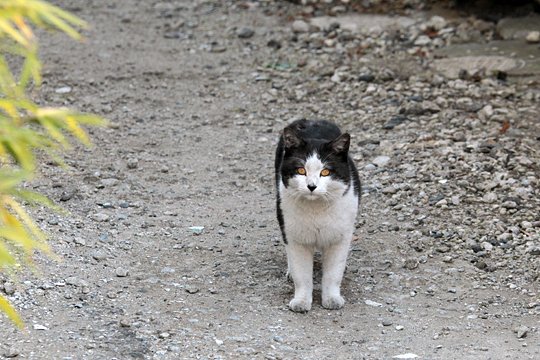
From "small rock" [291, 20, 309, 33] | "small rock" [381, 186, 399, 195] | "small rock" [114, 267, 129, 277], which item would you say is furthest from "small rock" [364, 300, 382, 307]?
"small rock" [291, 20, 309, 33]

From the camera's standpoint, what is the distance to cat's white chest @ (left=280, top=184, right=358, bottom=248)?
493 cm

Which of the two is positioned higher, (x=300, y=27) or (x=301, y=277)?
(x=301, y=277)

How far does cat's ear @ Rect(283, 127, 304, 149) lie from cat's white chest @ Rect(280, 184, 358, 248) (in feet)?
0.76

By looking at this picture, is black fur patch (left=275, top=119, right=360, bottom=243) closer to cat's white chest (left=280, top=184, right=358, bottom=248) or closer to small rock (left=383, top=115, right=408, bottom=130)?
cat's white chest (left=280, top=184, right=358, bottom=248)

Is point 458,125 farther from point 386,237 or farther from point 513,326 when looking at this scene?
point 513,326

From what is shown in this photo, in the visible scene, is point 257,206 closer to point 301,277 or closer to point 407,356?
point 301,277

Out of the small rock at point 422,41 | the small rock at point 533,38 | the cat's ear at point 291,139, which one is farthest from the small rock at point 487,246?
the small rock at point 422,41

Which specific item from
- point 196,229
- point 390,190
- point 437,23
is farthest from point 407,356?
point 437,23

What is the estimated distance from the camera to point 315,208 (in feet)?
16.2

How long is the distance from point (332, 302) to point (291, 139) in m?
0.85

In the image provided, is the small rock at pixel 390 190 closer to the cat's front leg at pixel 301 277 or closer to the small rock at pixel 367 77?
the cat's front leg at pixel 301 277

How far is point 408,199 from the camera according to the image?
6.28 m

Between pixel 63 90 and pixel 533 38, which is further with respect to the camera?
pixel 533 38

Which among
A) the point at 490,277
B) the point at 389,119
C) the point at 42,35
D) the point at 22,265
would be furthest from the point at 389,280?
the point at 42,35
